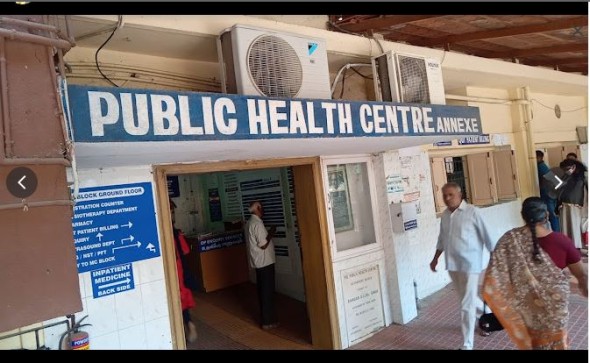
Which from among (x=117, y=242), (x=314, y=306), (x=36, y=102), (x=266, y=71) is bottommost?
(x=314, y=306)

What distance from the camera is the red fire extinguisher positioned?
2943 mm

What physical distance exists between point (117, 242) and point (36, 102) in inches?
56.3

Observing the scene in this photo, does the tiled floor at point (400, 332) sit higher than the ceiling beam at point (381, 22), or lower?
lower

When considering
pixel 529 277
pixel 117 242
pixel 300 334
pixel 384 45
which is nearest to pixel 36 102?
pixel 117 242

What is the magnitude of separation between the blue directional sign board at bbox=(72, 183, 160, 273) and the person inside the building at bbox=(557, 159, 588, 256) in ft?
21.6

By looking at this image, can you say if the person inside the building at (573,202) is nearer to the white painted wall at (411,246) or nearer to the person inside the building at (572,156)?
the person inside the building at (572,156)

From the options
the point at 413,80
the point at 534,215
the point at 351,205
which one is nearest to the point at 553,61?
the point at 413,80

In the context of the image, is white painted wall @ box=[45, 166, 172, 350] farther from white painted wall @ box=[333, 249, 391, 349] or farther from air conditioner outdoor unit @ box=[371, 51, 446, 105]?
air conditioner outdoor unit @ box=[371, 51, 446, 105]

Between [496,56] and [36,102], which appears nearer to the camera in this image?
[36,102]

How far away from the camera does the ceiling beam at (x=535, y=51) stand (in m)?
5.97

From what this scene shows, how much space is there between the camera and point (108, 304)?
318cm

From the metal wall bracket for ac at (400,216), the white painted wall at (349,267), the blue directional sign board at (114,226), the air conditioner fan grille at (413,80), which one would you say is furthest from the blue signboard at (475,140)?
the blue directional sign board at (114,226)

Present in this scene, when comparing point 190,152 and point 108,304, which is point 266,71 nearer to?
point 190,152

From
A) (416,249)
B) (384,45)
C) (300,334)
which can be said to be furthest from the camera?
(416,249)
